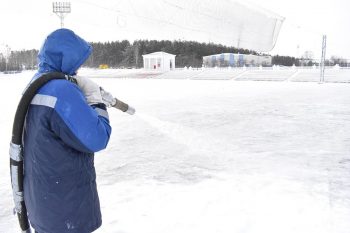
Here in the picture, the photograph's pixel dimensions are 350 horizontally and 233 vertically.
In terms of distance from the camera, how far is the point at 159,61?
150 feet

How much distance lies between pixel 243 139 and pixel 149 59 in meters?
40.3

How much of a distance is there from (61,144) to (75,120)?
15 cm

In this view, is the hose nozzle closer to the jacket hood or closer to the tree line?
the jacket hood

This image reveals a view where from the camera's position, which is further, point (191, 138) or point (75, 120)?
point (191, 138)

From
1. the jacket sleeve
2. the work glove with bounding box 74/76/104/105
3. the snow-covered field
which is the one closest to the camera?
the jacket sleeve

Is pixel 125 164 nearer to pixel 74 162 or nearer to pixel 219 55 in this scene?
pixel 74 162

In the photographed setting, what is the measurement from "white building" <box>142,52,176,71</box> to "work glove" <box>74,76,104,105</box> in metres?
43.9

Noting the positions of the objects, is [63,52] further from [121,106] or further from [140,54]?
[140,54]

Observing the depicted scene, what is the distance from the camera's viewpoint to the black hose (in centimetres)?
156

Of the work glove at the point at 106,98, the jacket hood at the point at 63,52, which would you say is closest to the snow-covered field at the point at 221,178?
the work glove at the point at 106,98

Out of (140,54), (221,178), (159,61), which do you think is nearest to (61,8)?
(159,61)

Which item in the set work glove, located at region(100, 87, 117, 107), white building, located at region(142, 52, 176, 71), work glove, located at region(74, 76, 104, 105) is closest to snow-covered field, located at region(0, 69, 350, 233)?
work glove, located at region(100, 87, 117, 107)

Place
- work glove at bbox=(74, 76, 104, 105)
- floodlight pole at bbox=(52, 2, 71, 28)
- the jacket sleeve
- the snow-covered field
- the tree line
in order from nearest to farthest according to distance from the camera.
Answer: the jacket sleeve, work glove at bbox=(74, 76, 104, 105), the snow-covered field, floodlight pole at bbox=(52, 2, 71, 28), the tree line

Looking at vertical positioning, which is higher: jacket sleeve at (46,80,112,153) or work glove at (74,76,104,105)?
work glove at (74,76,104,105)
